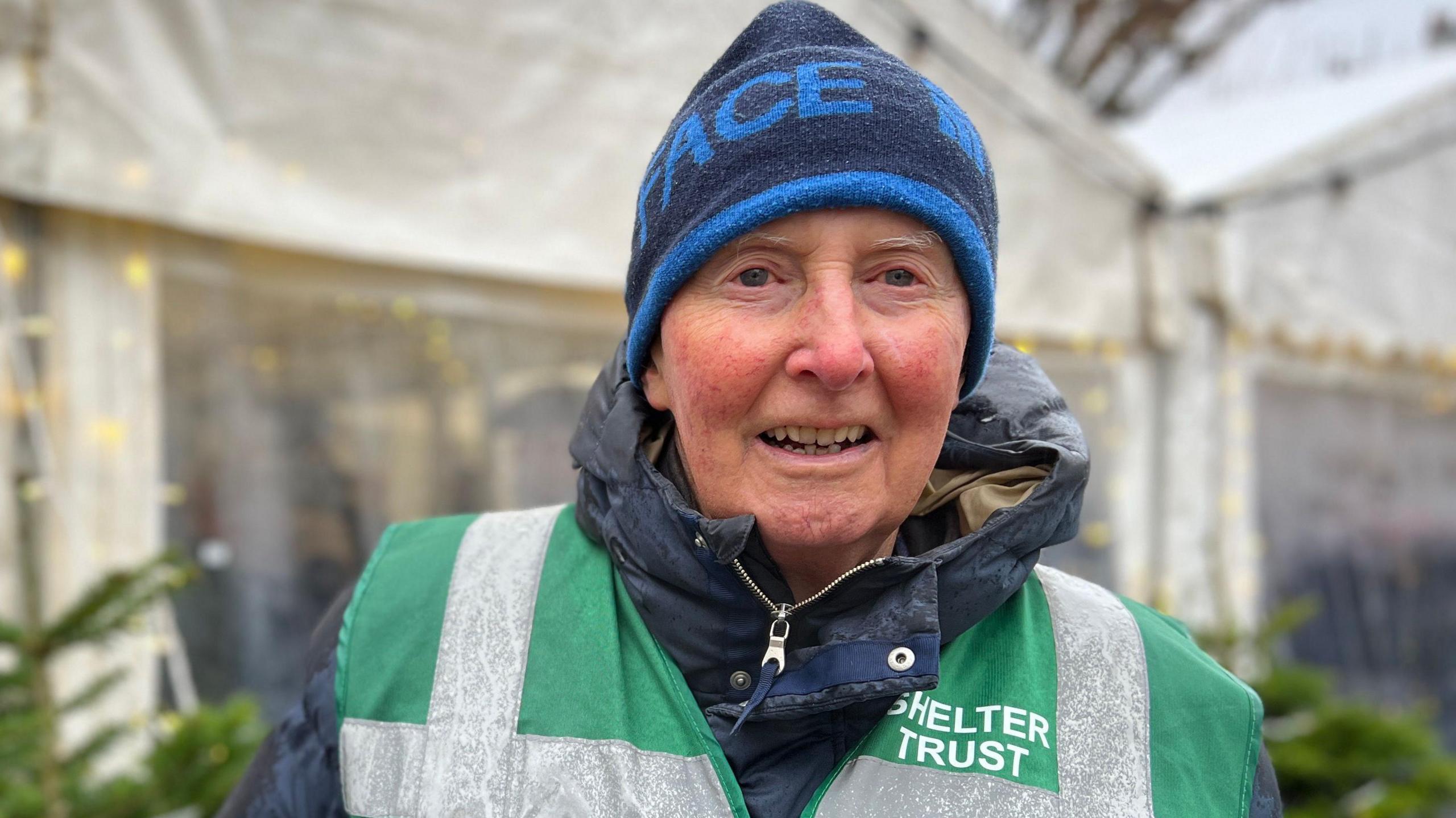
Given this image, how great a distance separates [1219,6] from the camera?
6.27 meters

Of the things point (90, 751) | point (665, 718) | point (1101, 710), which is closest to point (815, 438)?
point (665, 718)

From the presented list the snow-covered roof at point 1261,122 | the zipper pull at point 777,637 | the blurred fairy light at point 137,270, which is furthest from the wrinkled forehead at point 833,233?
the snow-covered roof at point 1261,122

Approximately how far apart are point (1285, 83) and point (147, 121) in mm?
5450

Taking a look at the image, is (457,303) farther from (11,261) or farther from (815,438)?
(815,438)

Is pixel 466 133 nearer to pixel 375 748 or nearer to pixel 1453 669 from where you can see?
pixel 375 748

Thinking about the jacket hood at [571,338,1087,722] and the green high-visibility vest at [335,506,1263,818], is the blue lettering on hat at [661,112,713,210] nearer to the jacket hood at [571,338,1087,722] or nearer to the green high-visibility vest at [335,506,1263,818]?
the jacket hood at [571,338,1087,722]

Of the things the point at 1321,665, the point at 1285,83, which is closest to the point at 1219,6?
the point at 1285,83

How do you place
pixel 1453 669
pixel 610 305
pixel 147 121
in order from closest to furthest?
pixel 147 121 < pixel 610 305 < pixel 1453 669

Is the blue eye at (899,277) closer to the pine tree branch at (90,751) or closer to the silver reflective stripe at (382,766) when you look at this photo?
the silver reflective stripe at (382,766)

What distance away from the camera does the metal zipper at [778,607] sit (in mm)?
1269

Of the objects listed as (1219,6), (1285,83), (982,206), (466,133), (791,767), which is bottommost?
(791,767)

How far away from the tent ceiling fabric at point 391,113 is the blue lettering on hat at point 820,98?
2.13m

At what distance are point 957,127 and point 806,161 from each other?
230 millimetres

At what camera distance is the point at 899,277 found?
4.34 ft
